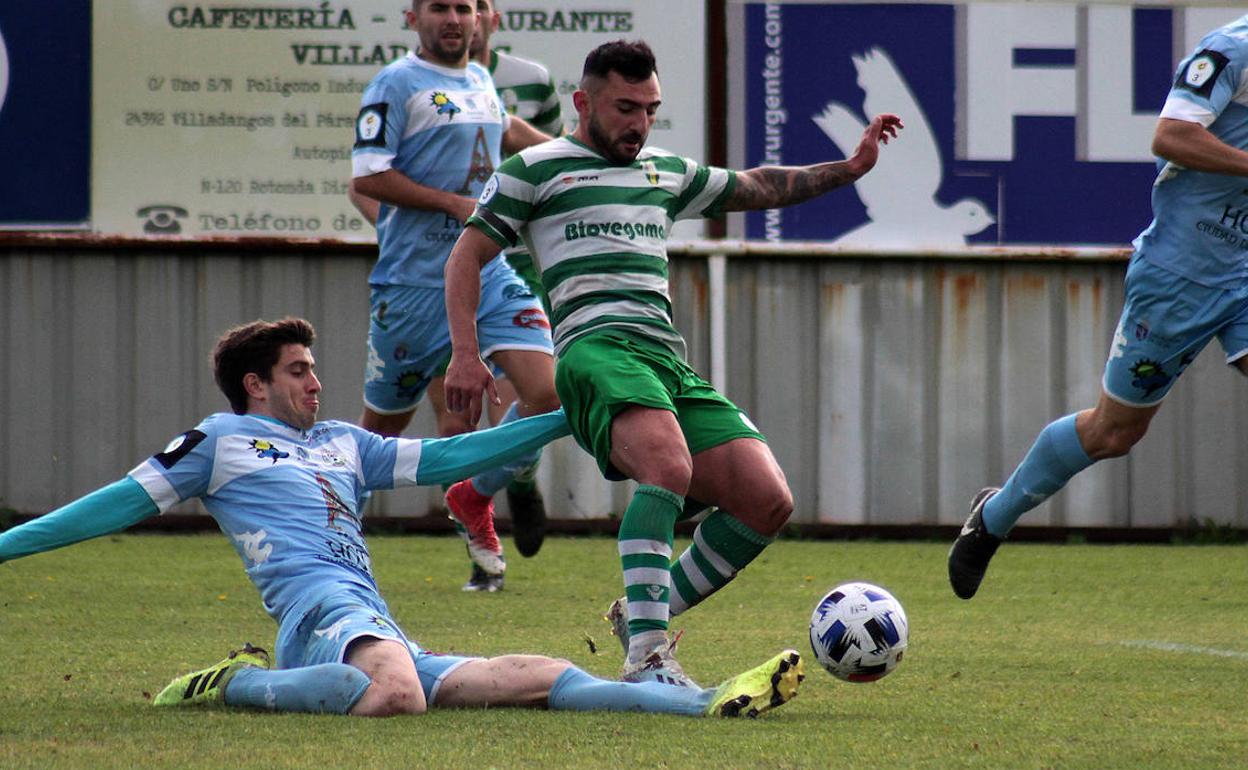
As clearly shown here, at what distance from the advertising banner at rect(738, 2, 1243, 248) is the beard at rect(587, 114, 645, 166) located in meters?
5.60

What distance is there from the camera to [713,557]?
18.0ft

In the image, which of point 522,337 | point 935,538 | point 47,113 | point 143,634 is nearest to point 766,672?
point 143,634

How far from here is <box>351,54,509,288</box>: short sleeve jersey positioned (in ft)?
25.8

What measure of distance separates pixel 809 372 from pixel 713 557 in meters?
5.78

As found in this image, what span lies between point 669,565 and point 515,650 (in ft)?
3.81

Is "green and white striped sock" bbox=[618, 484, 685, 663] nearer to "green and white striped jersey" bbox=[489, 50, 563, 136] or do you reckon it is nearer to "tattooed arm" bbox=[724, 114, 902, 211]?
"tattooed arm" bbox=[724, 114, 902, 211]

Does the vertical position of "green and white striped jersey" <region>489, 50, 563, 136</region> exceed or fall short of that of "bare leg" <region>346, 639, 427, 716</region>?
it exceeds it

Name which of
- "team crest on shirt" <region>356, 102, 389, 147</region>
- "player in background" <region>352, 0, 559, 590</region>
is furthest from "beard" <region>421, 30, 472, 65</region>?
"team crest on shirt" <region>356, 102, 389, 147</region>

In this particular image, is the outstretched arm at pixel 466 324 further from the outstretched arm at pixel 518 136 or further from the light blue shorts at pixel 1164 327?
the outstretched arm at pixel 518 136

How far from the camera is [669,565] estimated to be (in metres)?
5.15

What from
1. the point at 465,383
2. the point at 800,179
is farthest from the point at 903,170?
the point at 465,383

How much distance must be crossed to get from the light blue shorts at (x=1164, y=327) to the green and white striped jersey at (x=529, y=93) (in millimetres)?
3313

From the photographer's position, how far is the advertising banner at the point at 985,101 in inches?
434

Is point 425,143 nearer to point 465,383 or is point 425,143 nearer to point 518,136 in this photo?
point 518,136
